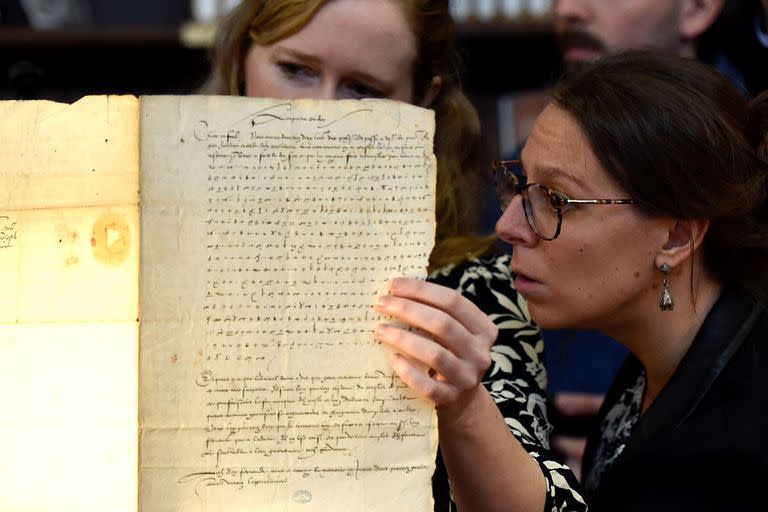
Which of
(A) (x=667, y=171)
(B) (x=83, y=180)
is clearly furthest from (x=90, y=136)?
(A) (x=667, y=171)

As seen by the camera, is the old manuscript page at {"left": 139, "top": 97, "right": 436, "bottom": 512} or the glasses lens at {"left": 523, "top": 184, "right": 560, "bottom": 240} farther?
the glasses lens at {"left": 523, "top": 184, "right": 560, "bottom": 240}

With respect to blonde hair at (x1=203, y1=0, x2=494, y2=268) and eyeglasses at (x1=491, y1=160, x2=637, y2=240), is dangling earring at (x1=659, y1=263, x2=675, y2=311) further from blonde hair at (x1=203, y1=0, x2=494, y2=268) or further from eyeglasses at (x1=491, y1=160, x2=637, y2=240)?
blonde hair at (x1=203, y1=0, x2=494, y2=268)

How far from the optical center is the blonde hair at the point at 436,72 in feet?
4.54

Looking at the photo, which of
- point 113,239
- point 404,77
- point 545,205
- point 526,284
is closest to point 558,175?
point 545,205

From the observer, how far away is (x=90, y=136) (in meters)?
1.00

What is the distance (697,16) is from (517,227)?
3.52 feet

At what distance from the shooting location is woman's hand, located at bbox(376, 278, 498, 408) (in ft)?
3.24

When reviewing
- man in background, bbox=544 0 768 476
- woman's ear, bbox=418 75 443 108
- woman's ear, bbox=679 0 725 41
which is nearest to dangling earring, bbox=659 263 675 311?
woman's ear, bbox=418 75 443 108

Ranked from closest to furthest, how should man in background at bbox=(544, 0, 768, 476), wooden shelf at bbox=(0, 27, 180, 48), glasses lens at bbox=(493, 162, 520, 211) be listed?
glasses lens at bbox=(493, 162, 520, 211) < man in background at bbox=(544, 0, 768, 476) < wooden shelf at bbox=(0, 27, 180, 48)

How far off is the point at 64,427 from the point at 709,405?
71 centimetres

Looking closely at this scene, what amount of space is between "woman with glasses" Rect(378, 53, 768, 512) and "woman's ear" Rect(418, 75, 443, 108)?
15cm

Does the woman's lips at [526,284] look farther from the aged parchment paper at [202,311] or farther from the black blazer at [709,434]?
the aged parchment paper at [202,311]

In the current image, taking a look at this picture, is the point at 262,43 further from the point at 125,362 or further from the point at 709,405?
the point at 709,405

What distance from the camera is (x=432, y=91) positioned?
1.50 m
